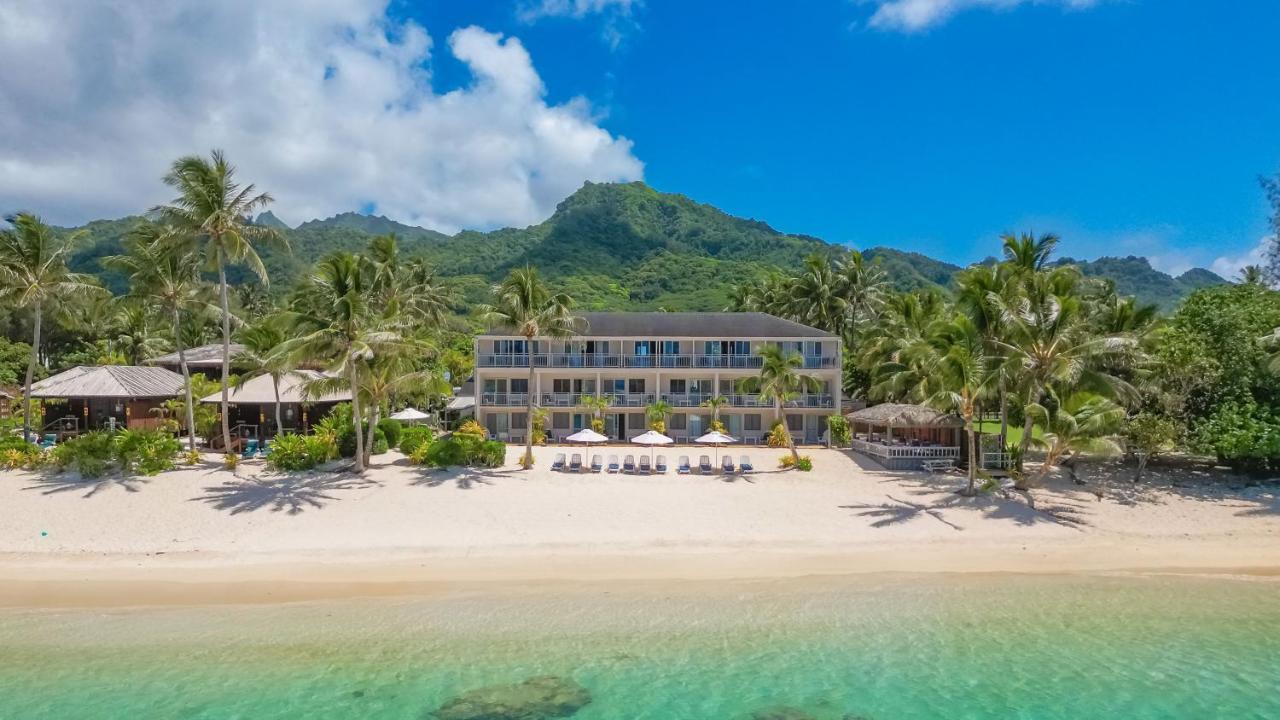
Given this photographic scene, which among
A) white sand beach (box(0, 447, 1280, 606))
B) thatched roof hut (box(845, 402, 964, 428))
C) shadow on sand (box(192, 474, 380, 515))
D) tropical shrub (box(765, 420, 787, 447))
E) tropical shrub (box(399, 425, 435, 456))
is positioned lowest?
white sand beach (box(0, 447, 1280, 606))

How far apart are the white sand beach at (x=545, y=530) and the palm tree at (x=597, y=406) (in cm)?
855

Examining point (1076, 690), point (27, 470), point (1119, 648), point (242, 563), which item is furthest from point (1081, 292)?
point (27, 470)

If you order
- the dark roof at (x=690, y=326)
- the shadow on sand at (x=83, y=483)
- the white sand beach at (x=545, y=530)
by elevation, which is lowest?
the white sand beach at (x=545, y=530)

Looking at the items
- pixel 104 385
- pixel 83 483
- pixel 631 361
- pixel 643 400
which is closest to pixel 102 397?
pixel 104 385

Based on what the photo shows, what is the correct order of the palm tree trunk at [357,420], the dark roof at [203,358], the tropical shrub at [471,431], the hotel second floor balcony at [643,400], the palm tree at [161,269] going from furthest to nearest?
the dark roof at [203,358] < the hotel second floor balcony at [643,400] < the tropical shrub at [471,431] < the palm tree at [161,269] < the palm tree trunk at [357,420]

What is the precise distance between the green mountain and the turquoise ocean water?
6138cm

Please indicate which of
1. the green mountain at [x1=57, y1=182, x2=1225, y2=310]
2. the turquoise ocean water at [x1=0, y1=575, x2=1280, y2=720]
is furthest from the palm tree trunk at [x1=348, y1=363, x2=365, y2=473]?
the green mountain at [x1=57, y1=182, x2=1225, y2=310]

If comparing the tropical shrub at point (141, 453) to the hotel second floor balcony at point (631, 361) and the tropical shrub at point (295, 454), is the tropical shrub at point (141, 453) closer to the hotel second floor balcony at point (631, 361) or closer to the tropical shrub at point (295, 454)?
the tropical shrub at point (295, 454)

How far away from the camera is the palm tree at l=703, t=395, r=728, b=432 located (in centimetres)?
3162

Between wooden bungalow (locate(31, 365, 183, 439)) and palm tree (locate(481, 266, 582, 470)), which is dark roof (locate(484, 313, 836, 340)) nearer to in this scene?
palm tree (locate(481, 266, 582, 470))

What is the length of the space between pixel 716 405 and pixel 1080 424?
50.6 ft

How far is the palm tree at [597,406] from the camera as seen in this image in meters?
32.0

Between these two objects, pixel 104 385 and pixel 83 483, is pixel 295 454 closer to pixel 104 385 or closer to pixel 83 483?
pixel 83 483

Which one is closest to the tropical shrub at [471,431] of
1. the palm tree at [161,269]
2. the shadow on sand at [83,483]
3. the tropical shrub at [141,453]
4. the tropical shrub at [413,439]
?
the tropical shrub at [413,439]
